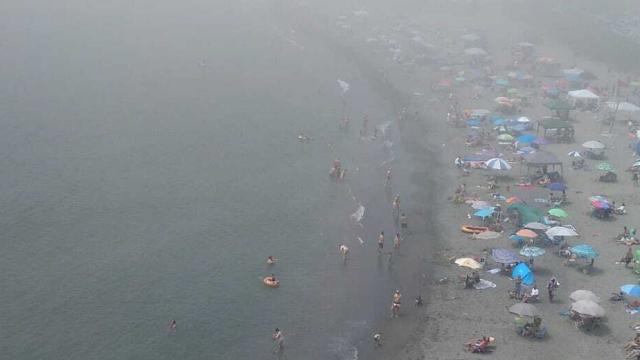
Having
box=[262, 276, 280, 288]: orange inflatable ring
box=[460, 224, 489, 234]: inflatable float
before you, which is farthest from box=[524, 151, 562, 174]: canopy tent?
box=[262, 276, 280, 288]: orange inflatable ring

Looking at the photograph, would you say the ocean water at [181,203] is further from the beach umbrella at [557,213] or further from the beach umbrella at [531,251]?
the beach umbrella at [557,213]

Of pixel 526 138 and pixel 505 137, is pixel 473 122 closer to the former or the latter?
pixel 505 137

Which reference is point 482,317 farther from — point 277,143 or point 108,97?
point 108,97

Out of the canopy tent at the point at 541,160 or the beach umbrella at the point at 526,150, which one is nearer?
the canopy tent at the point at 541,160

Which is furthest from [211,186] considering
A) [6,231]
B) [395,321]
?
[395,321]

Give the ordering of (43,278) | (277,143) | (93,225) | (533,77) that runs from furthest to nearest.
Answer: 1. (533,77)
2. (277,143)
3. (93,225)
4. (43,278)

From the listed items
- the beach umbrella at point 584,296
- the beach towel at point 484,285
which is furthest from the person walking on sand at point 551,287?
the beach towel at point 484,285
